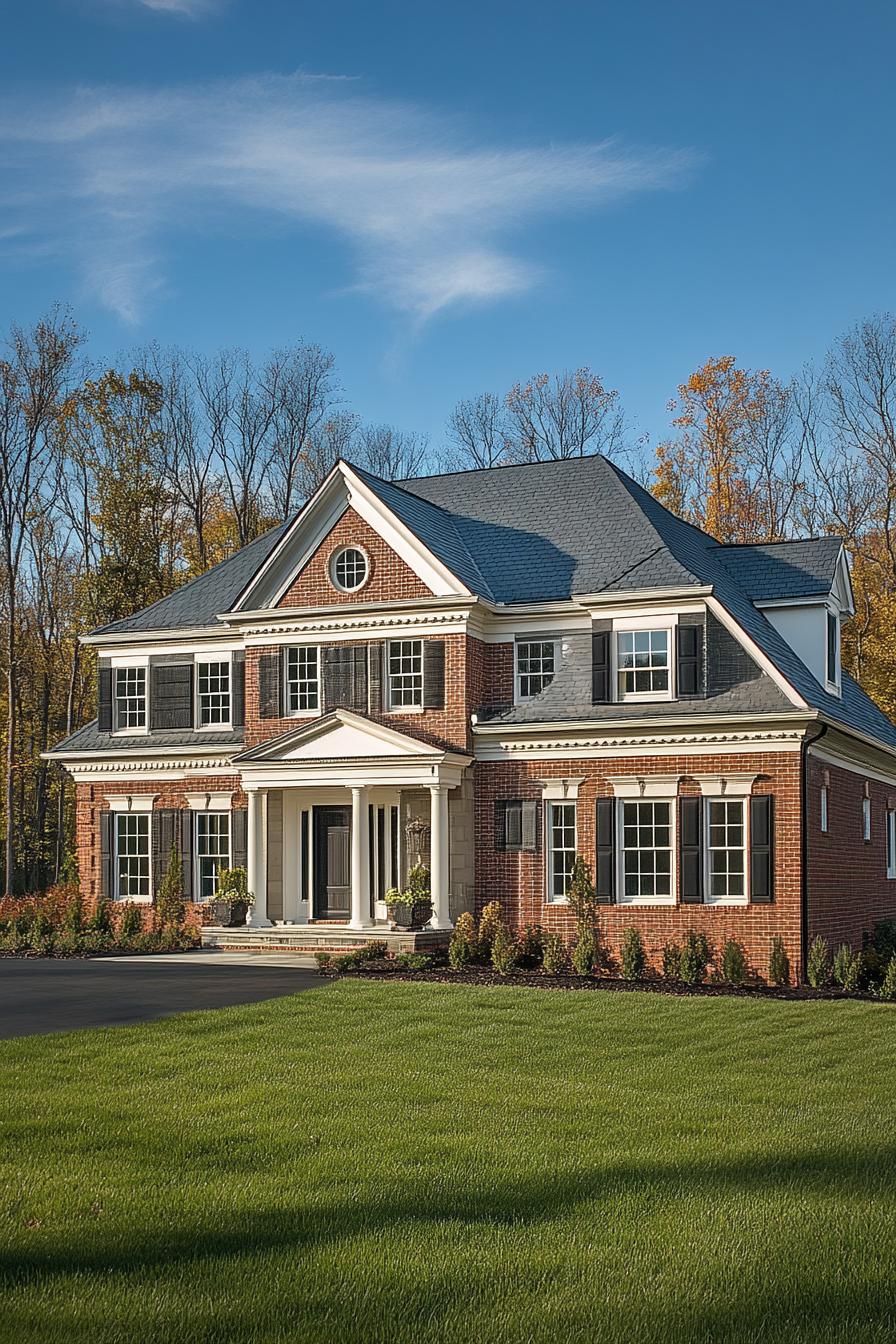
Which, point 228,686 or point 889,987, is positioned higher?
point 228,686

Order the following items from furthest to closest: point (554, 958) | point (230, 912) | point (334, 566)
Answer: point (334, 566) < point (230, 912) < point (554, 958)

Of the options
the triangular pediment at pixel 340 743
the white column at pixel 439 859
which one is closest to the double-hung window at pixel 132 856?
the triangular pediment at pixel 340 743

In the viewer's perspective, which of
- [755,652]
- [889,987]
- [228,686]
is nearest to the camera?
[889,987]

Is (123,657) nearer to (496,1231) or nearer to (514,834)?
(514,834)

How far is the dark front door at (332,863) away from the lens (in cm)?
2752

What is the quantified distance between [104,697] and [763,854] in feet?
49.4

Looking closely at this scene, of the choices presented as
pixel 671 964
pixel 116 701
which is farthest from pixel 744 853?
pixel 116 701

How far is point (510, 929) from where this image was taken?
988 inches

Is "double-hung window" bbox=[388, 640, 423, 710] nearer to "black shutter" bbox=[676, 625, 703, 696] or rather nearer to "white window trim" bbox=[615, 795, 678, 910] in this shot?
"white window trim" bbox=[615, 795, 678, 910]

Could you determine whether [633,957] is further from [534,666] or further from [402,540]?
[402,540]

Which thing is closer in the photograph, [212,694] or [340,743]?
[340,743]

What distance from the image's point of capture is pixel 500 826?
2545 centimetres

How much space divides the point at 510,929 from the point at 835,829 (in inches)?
242

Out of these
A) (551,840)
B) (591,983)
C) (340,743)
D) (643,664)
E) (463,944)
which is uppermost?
(643,664)
